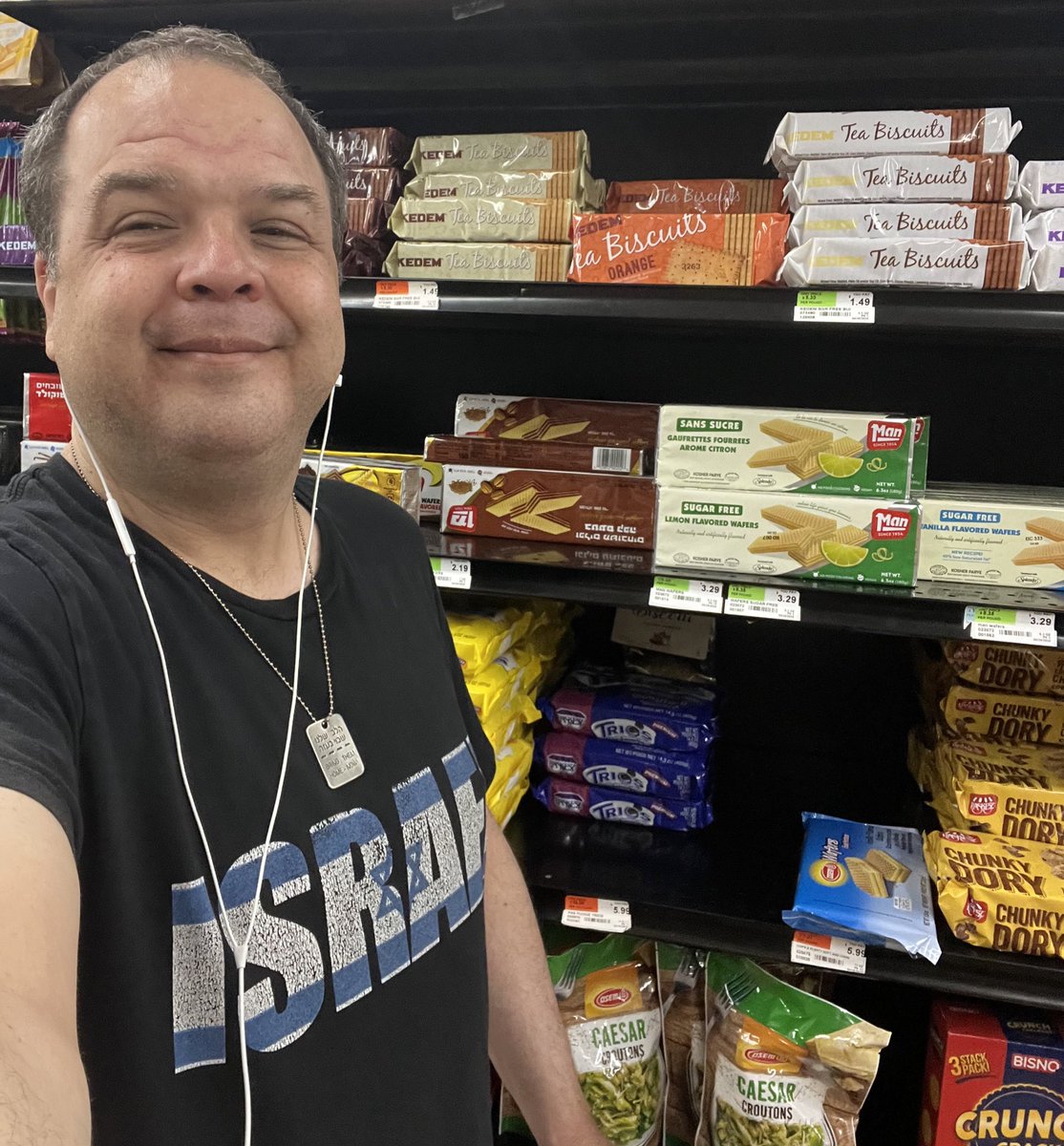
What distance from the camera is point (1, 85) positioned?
1743 mm

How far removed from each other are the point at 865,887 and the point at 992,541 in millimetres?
632

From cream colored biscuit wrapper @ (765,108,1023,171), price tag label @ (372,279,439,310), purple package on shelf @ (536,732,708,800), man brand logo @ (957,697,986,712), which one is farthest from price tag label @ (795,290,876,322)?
purple package on shelf @ (536,732,708,800)

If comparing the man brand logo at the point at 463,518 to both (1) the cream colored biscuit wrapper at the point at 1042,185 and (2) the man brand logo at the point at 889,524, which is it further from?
(1) the cream colored biscuit wrapper at the point at 1042,185

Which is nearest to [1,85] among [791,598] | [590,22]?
[590,22]

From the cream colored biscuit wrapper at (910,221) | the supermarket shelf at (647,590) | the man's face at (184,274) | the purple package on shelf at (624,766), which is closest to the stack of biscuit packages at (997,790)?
the supermarket shelf at (647,590)

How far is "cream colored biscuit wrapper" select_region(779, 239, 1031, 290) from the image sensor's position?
1309 millimetres

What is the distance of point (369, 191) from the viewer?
1596 mm

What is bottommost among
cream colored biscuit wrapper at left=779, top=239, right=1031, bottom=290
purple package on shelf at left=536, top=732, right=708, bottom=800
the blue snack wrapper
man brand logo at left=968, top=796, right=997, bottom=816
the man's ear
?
the blue snack wrapper

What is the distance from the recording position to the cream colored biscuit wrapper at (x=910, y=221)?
4.33 ft

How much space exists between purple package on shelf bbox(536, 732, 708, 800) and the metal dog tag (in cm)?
102

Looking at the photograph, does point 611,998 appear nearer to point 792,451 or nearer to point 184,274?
point 792,451

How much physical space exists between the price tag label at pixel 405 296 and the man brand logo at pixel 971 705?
3.99 feet

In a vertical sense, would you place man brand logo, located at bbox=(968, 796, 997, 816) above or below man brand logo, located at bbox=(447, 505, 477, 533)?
below

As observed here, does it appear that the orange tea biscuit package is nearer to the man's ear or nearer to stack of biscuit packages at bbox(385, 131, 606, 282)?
stack of biscuit packages at bbox(385, 131, 606, 282)
